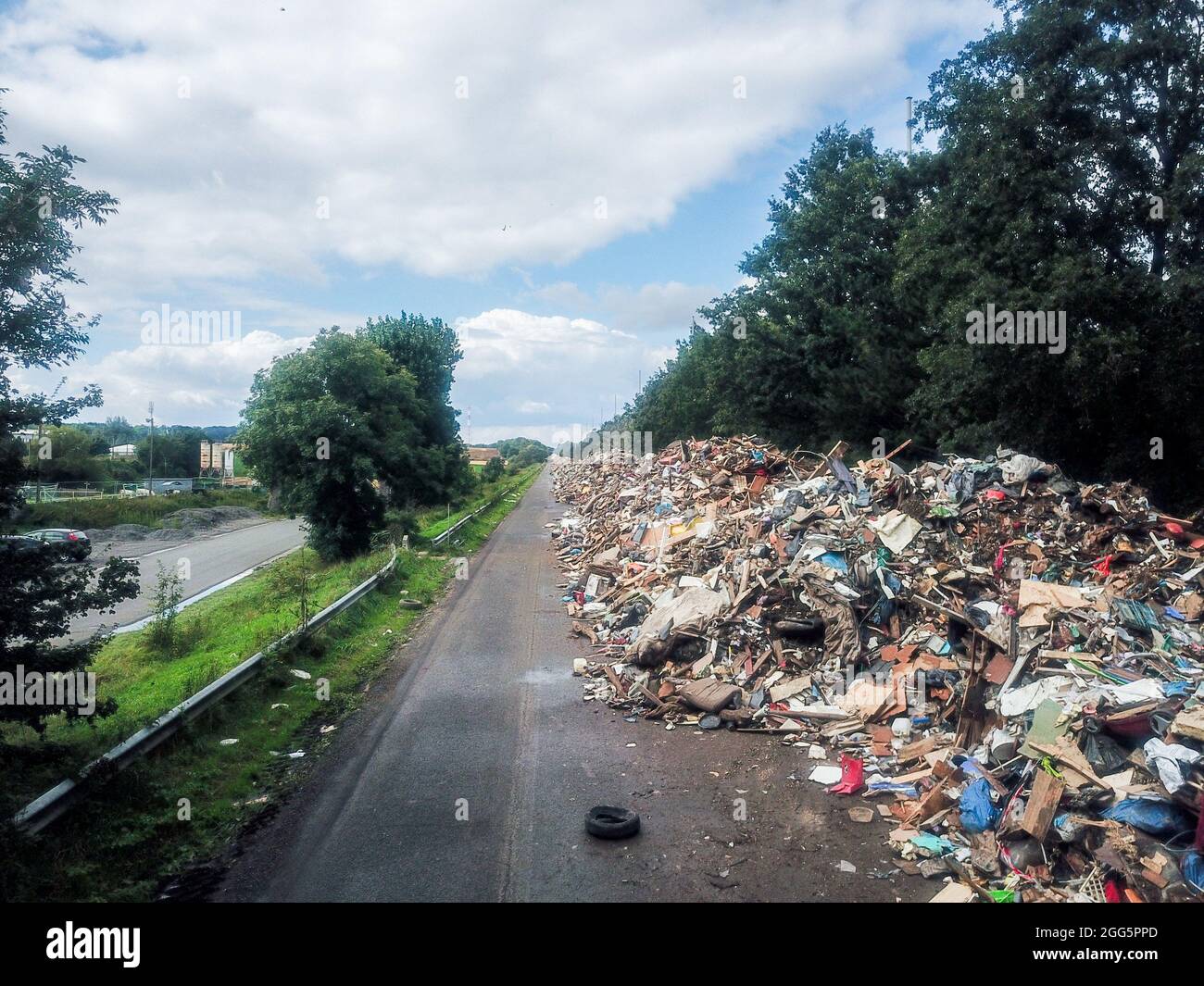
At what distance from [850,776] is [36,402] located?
765 centimetres

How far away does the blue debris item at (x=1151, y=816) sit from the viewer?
5281 millimetres

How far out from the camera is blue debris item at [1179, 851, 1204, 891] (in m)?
4.92

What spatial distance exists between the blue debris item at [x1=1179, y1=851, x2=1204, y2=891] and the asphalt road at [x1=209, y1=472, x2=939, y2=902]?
4.82 feet

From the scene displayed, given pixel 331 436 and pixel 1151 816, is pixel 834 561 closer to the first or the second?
pixel 1151 816

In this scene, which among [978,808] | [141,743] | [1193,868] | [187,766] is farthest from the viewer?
[187,766]

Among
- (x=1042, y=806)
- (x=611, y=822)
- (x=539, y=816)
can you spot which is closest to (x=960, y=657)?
(x=1042, y=806)

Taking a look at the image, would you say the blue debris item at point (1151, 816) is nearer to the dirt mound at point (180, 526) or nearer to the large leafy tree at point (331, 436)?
the large leafy tree at point (331, 436)

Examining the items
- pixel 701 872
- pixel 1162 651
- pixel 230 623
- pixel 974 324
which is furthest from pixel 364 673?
pixel 974 324

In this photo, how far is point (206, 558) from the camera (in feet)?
109

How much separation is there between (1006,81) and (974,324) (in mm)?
6785

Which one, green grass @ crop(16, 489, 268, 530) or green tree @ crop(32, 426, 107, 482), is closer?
green tree @ crop(32, 426, 107, 482)

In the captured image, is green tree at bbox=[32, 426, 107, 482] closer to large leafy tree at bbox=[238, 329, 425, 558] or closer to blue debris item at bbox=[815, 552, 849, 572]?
large leafy tree at bbox=[238, 329, 425, 558]

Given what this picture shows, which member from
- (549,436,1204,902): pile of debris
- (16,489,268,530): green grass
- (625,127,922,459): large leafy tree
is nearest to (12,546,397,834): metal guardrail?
(549,436,1204,902): pile of debris

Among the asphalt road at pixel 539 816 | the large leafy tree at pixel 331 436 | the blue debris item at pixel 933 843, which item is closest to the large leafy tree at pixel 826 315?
the large leafy tree at pixel 331 436
